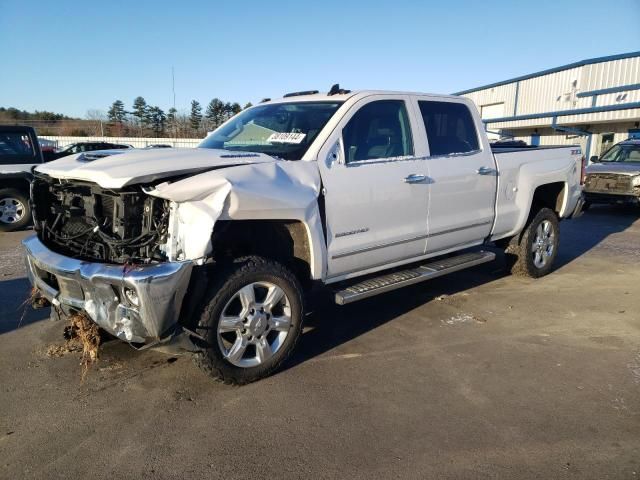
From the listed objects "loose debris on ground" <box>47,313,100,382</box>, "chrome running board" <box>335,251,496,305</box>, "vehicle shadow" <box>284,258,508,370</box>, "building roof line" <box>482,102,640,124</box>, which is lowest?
"vehicle shadow" <box>284,258,508,370</box>

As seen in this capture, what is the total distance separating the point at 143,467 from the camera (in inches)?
104

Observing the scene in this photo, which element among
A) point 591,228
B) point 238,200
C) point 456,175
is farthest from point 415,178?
point 591,228

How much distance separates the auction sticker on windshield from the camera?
156 inches

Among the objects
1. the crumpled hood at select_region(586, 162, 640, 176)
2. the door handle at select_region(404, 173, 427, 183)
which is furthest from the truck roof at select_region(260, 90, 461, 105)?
the crumpled hood at select_region(586, 162, 640, 176)

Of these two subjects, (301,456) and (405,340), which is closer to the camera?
(301,456)

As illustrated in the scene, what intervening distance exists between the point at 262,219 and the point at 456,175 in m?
2.26

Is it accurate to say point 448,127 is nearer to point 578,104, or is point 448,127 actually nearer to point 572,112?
point 572,112

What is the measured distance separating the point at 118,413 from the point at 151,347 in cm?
50

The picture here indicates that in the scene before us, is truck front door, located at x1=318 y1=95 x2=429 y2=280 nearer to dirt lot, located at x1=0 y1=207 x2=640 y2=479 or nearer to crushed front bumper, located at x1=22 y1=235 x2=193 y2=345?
dirt lot, located at x1=0 y1=207 x2=640 y2=479

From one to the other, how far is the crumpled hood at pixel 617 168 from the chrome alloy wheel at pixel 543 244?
7.01 m

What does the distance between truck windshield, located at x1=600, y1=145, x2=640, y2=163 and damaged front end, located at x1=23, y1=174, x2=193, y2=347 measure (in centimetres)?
1350

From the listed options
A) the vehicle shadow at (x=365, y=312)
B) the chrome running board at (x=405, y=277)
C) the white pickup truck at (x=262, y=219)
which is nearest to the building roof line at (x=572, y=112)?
the vehicle shadow at (x=365, y=312)

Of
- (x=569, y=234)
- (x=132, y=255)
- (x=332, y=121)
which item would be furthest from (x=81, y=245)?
(x=569, y=234)

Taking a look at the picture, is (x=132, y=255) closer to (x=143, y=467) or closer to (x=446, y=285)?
(x=143, y=467)
